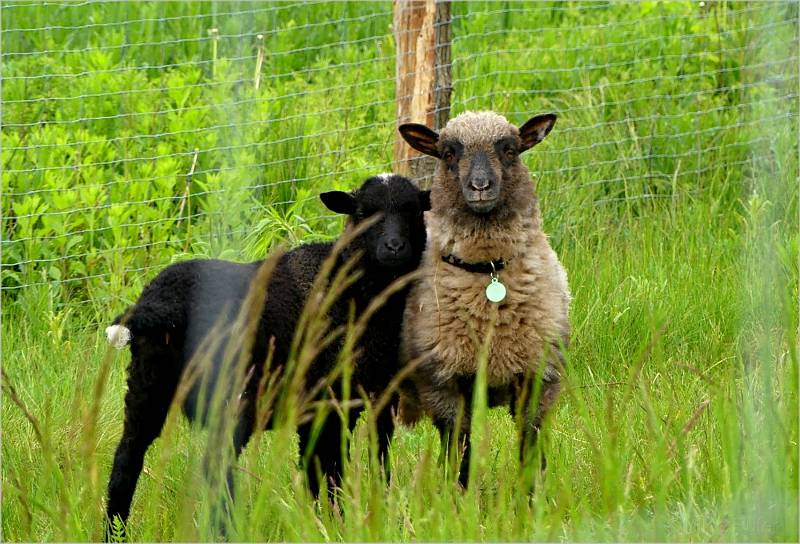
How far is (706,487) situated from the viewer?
394 cm

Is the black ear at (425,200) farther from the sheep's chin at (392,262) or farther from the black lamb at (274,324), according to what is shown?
the sheep's chin at (392,262)

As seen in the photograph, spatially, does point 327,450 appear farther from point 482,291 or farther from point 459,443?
point 482,291

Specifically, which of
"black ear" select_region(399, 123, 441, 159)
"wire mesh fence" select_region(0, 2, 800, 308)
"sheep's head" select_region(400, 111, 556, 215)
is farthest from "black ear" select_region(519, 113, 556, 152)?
"wire mesh fence" select_region(0, 2, 800, 308)

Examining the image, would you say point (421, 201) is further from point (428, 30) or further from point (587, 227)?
point (587, 227)

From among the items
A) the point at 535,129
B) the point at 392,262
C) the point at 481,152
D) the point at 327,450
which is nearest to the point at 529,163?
the point at 535,129

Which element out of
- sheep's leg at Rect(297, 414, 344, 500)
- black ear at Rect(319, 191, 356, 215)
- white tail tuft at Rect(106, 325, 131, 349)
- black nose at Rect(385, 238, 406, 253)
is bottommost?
sheep's leg at Rect(297, 414, 344, 500)

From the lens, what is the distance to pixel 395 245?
4.83m

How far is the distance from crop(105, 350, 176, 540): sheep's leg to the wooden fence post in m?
2.67

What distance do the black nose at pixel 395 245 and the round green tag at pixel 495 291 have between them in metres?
0.37

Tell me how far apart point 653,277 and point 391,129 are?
79.1 inches

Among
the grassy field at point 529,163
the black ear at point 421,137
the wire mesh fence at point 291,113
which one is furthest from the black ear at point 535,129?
the wire mesh fence at point 291,113

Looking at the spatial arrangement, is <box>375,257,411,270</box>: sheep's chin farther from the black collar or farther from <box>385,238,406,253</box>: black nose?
the black collar

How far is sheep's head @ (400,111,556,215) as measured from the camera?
190 inches

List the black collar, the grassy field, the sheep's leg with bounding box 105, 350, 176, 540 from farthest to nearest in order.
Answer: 1. the black collar
2. the grassy field
3. the sheep's leg with bounding box 105, 350, 176, 540
